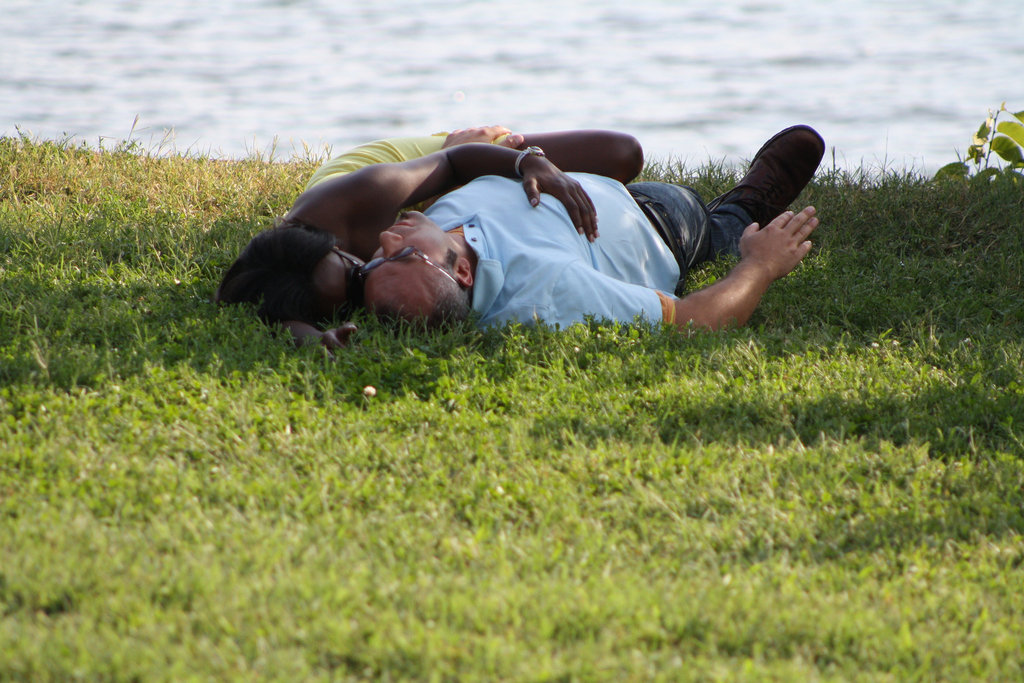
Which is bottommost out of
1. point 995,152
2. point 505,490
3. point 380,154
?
point 505,490

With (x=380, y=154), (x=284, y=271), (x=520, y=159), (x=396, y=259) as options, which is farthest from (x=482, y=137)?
(x=284, y=271)

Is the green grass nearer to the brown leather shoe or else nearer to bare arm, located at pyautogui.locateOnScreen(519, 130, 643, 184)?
the brown leather shoe

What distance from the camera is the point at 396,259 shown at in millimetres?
4223

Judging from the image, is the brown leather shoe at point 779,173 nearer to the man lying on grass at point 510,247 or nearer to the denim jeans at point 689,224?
the denim jeans at point 689,224

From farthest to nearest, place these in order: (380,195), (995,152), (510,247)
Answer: (995,152)
(380,195)
(510,247)

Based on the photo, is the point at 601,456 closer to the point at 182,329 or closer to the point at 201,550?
the point at 201,550

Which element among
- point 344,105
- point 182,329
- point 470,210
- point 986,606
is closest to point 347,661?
point 986,606

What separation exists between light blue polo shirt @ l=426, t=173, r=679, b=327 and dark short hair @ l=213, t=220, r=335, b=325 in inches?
25.2

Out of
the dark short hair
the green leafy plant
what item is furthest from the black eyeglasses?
the green leafy plant

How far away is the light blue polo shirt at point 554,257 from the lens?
14.2 ft

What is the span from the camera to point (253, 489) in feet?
10.5

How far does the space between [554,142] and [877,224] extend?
199cm

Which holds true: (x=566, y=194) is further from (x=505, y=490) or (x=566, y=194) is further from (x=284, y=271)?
(x=505, y=490)

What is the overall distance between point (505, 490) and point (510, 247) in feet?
4.70
